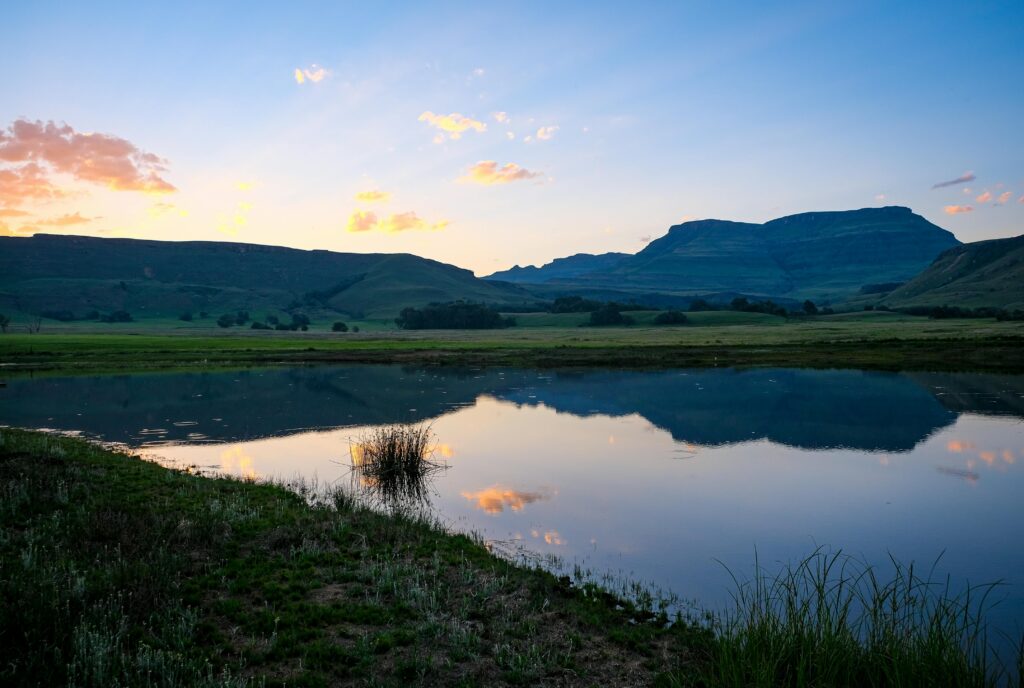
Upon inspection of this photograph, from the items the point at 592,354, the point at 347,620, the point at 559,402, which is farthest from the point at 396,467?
the point at 592,354

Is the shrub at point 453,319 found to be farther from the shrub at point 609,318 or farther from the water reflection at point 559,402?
the water reflection at point 559,402

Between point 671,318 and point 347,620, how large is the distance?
6708 inches

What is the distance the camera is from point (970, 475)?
69.6ft

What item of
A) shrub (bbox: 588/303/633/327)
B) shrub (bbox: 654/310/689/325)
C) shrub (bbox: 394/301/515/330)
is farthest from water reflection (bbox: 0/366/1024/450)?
shrub (bbox: 394/301/515/330)

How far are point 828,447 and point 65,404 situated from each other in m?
42.0

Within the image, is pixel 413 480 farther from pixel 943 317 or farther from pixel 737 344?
pixel 943 317

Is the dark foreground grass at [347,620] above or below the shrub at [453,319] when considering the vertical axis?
below

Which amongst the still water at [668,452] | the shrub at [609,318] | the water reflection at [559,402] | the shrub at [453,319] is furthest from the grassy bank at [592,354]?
the shrub at [453,319]

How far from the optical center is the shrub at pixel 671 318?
171250 mm

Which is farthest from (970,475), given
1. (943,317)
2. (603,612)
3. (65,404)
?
(943,317)

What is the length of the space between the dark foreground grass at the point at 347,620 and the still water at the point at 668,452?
96.8 inches

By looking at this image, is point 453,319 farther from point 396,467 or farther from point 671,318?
point 396,467

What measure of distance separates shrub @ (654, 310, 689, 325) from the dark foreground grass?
162905 mm

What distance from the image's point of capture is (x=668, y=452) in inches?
1027
